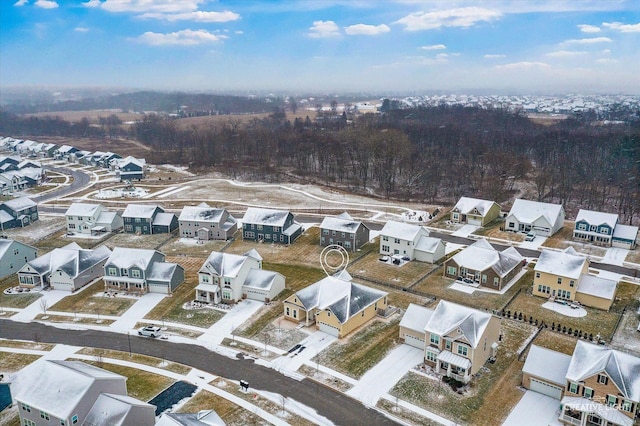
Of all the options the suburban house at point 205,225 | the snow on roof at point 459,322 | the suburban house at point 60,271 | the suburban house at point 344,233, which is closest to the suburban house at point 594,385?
the snow on roof at point 459,322

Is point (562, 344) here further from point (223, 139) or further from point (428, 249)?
point (223, 139)

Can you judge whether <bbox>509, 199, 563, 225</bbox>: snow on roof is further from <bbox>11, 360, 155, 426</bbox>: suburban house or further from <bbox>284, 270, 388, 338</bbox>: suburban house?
<bbox>11, 360, 155, 426</bbox>: suburban house

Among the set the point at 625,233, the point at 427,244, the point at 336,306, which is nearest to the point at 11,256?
the point at 336,306

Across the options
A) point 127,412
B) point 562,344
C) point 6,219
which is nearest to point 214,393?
point 127,412

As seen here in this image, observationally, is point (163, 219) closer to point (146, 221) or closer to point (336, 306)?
point (146, 221)

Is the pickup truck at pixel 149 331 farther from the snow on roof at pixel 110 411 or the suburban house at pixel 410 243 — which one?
the suburban house at pixel 410 243

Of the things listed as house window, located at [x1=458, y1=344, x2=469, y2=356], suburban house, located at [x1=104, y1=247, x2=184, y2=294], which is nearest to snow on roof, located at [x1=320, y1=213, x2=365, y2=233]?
suburban house, located at [x1=104, y1=247, x2=184, y2=294]

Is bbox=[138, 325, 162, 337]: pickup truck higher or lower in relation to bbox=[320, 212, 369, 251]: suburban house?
lower
